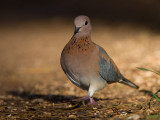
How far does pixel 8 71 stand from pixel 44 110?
12.0 ft

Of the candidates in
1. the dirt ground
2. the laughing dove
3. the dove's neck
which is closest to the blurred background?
the dirt ground

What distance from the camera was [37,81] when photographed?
628 cm

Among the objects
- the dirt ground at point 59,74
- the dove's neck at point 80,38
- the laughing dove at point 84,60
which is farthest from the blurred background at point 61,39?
the dove's neck at point 80,38

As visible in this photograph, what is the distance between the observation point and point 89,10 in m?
12.8

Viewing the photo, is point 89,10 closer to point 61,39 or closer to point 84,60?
point 61,39

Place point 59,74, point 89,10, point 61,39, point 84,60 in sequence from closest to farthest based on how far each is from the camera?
point 84,60 < point 59,74 < point 61,39 < point 89,10

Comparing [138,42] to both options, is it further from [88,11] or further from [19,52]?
[88,11]

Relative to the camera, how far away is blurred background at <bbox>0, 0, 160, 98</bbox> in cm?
599

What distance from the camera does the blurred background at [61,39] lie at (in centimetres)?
599

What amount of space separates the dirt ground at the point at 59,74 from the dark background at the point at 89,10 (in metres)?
0.66

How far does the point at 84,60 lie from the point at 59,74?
323cm

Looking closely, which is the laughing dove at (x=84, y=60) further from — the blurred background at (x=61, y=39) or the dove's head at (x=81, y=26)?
the blurred background at (x=61, y=39)

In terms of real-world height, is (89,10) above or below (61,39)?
above

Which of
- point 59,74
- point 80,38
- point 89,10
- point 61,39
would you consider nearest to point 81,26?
point 80,38
